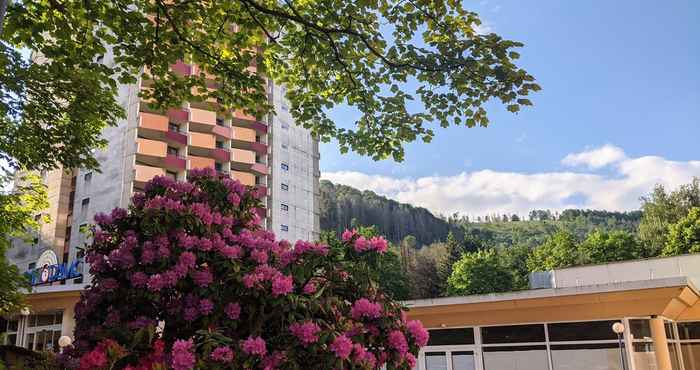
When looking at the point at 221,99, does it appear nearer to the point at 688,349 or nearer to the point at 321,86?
the point at 321,86

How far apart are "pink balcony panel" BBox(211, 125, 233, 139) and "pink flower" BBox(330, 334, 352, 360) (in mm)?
39845

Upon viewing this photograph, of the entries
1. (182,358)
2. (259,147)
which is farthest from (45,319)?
(259,147)

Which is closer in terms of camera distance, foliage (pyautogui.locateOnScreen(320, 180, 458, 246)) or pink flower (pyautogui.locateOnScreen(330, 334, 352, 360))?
pink flower (pyautogui.locateOnScreen(330, 334, 352, 360))

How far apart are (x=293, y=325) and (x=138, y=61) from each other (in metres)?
3.88

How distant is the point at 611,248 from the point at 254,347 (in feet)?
150

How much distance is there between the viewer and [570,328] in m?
14.2

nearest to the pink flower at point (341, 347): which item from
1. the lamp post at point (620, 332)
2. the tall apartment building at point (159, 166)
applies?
the lamp post at point (620, 332)

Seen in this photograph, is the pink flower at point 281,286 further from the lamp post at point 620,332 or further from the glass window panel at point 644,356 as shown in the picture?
the glass window panel at point 644,356

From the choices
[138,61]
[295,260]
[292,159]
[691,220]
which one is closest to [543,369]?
[295,260]

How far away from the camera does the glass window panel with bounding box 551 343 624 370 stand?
13430mm

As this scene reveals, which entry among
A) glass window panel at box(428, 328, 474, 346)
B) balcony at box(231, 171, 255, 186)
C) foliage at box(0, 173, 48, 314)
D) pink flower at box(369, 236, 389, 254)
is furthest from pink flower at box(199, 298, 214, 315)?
balcony at box(231, 171, 255, 186)

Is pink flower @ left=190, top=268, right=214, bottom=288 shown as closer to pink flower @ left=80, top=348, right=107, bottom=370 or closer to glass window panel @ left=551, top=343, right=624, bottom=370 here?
pink flower @ left=80, top=348, right=107, bottom=370

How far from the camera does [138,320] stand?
16.5 ft

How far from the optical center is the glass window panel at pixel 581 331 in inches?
539
